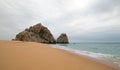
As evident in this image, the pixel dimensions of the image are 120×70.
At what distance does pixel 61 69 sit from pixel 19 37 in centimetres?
5151

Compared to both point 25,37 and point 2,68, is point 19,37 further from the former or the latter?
point 2,68

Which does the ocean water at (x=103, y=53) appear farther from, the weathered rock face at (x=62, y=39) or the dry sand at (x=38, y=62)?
the weathered rock face at (x=62, y=39)

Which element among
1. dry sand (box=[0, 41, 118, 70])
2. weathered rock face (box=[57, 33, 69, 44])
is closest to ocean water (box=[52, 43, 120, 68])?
dry sand (box=[0, 41, 118, 70])

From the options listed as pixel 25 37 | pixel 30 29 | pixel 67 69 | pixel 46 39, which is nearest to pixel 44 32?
pixel 46 39

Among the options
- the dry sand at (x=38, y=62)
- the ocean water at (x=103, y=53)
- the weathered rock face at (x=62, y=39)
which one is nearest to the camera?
the dry sand at (x=38, y=62)

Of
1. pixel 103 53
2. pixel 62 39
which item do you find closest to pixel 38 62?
pixel 103 53

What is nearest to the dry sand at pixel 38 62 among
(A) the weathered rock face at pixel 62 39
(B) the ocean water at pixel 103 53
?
(B) the ocean water at pixel 103 53

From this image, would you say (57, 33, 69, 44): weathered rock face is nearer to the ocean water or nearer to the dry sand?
the ocean water

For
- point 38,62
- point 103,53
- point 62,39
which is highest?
point 62,39

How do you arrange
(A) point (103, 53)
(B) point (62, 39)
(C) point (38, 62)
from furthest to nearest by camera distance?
(B) point (62, 39)
(A) point (103, 53)
(C) point (38, 62)

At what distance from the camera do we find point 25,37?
5166cm

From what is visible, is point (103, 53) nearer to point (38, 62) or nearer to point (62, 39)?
point (38, 62)

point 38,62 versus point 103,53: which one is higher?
point 38,62

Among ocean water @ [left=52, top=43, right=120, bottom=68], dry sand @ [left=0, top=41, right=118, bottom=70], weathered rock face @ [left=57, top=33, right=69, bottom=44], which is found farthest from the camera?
weathered rock face @ [left=57, top=33, right=69, bottom=44]
